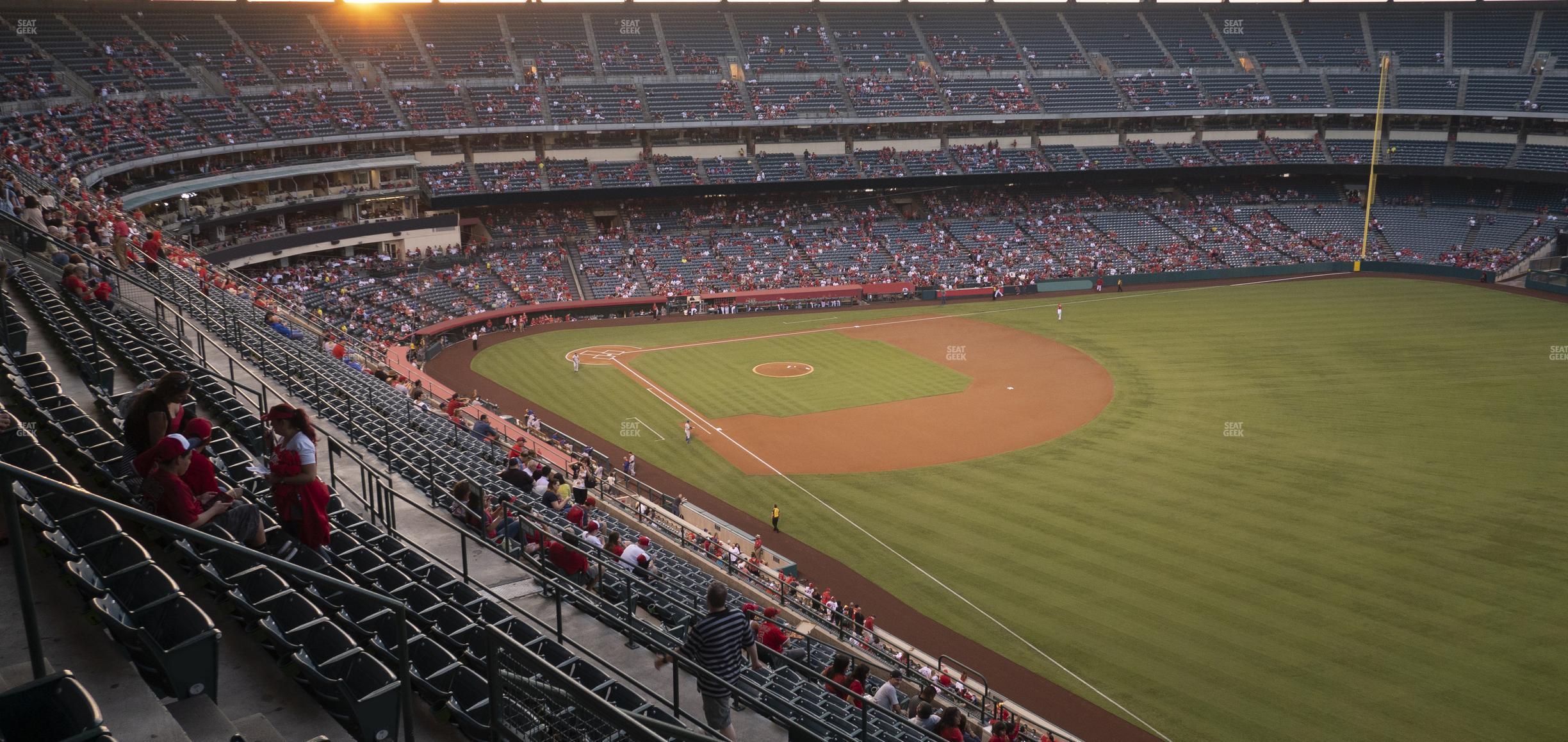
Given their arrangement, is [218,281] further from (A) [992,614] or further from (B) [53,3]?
(B) [53,3]

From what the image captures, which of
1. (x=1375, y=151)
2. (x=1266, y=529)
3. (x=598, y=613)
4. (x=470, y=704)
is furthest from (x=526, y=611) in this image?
(x=1375, y=151)

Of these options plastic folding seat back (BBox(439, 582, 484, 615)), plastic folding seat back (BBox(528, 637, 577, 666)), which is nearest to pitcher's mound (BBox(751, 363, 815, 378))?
plastic folding seat back (BBox(439, 582, 484, 615))

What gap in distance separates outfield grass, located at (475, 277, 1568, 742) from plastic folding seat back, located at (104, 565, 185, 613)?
15667 millimetres

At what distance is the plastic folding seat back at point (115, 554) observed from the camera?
651 cm

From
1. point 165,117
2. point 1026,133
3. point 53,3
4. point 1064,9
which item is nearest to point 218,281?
point 165,117

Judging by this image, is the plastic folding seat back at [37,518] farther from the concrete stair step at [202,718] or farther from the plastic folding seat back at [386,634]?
the plastic folding seat back at [386,634]

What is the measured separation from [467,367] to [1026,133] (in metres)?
43.9

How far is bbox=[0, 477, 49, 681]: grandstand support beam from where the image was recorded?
473 centimetres

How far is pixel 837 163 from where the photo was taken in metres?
65.0

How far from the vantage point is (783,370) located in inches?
1688

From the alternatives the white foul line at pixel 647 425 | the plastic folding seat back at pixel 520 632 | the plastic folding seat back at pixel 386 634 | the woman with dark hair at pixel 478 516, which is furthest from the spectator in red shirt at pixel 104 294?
the white foul line at pixel 647 425

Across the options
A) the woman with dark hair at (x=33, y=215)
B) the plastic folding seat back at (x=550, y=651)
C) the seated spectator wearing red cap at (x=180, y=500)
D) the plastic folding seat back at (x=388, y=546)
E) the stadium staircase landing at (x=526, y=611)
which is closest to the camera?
the seated spectator wearing red cap at (x=180, y=500)

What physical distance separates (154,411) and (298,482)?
3.91 feet

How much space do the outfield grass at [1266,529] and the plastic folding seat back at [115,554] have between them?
51.7 feet
